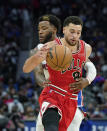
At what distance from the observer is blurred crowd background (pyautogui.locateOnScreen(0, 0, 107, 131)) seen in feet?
42.8

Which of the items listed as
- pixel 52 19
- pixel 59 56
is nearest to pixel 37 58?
pixel 59 56

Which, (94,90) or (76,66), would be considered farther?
(94,90)

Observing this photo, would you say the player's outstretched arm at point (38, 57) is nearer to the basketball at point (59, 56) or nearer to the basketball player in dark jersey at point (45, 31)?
the basketball at point (59, 56)

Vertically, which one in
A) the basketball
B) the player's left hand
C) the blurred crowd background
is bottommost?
the blurred crowd background

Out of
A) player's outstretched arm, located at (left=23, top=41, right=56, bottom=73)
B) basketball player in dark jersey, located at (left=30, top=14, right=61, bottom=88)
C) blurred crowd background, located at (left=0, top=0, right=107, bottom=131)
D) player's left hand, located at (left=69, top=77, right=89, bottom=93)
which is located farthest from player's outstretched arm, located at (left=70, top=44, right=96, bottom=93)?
blurred crowd background, located at (left=0, top=0, right=107, bottom=131)

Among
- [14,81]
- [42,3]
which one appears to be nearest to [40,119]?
[14,81]

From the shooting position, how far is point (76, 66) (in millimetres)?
5949

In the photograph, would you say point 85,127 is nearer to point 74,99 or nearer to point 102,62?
point 74,99

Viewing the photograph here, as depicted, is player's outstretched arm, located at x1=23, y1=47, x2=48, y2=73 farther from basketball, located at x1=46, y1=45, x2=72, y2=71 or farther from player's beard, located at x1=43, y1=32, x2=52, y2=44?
player's beard, located at x1=43, y1=32, x2=52, y2=44

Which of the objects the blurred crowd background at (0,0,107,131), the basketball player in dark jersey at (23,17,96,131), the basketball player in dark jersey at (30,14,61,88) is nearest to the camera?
the basketball player in dark jersey at (23,17,96,131)

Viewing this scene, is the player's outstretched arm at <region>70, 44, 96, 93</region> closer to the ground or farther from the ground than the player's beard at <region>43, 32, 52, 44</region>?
closer to the ground

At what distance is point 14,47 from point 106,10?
528cm

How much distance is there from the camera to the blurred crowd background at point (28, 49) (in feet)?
42.8

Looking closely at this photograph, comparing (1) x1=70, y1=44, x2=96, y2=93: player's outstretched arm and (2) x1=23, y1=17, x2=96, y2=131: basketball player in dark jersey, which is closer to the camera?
(2) x1=23, y1=17, x2=96, y2=131: basketball player in dark jersey
